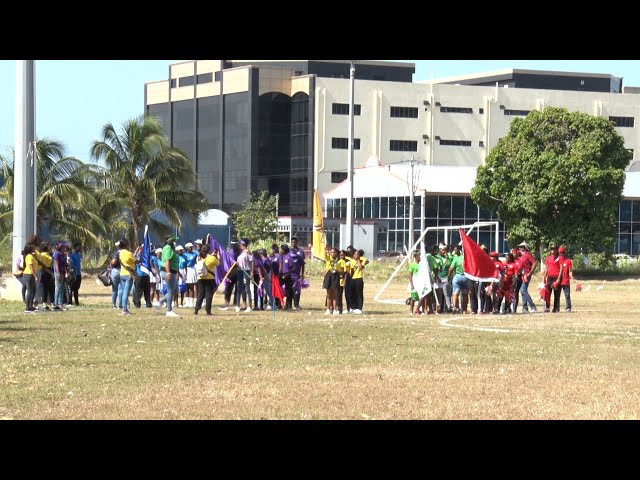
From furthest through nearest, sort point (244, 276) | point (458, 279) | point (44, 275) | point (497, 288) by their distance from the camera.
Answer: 1. point (497, 288)
2. point (244, 276)
3. point (458, 279)
4. point (44, 275)

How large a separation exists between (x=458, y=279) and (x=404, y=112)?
234 ft

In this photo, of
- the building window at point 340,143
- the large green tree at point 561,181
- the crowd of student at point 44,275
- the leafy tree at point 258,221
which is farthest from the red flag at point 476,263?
the building window at point 340,143

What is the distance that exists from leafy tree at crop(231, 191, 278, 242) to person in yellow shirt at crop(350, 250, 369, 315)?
53.8 m

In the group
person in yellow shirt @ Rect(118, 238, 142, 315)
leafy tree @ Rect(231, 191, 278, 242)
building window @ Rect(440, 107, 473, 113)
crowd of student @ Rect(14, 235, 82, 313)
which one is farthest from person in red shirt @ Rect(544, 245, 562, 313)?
building window @ Rect(440, 107, 473, 113)

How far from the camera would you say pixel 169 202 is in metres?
52.3

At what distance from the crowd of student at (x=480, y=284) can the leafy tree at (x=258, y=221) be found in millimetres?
52537

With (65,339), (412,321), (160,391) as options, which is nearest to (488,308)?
(412,321)

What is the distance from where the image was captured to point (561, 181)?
62.4m

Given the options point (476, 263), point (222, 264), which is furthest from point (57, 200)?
point (476, 263)

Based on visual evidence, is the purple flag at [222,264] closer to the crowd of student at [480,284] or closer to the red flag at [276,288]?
the red flag at [276,288]

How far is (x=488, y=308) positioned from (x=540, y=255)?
34.6 m

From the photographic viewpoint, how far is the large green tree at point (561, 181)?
62.7 m

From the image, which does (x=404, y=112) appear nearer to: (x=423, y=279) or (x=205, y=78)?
(x=205, y=78)
